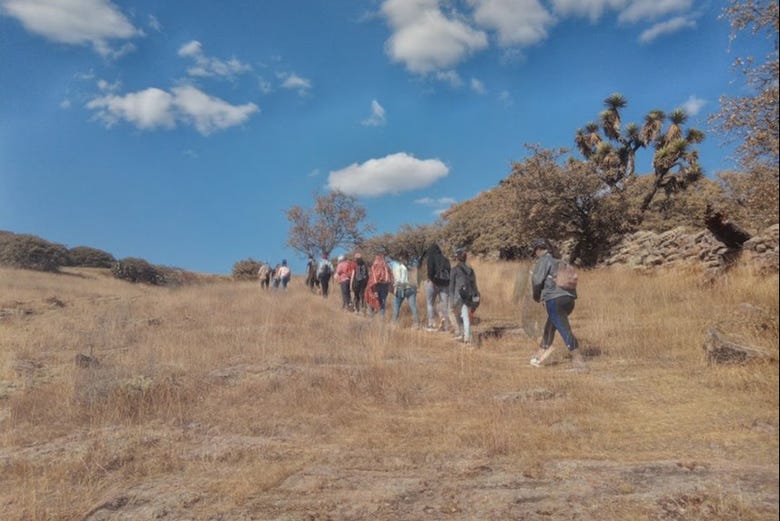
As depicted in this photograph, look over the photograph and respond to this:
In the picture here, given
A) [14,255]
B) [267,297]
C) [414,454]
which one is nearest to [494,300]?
[267,297]

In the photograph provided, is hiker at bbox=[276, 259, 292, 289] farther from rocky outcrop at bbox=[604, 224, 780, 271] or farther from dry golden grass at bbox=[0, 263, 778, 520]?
rocky outcrop at bbox=[604, 224, 780, 271]

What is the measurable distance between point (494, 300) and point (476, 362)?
7.70 m

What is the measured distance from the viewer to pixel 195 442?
5508mm

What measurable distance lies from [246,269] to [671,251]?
3202 cm

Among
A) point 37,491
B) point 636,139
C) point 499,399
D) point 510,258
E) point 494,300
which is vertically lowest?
point 37,491

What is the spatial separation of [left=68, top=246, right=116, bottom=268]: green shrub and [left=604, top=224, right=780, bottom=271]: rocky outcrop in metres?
35.3

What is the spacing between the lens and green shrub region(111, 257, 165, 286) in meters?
37.3

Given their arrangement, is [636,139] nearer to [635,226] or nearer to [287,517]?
[635,226]

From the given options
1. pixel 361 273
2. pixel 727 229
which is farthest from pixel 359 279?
pixel 727 229

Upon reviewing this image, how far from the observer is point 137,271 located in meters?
38.1

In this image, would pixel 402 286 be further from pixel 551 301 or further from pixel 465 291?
pixel 551 301

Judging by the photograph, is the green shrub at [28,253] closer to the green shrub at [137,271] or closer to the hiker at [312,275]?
the green shrub at [137,271]

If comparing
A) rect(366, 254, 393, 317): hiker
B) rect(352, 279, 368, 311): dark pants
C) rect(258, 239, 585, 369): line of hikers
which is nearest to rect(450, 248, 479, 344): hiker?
rect(258, 239, 585, 369): line of hikers

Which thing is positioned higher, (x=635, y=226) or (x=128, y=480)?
(x=635, y=226)
